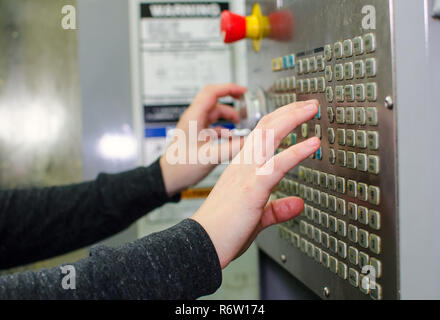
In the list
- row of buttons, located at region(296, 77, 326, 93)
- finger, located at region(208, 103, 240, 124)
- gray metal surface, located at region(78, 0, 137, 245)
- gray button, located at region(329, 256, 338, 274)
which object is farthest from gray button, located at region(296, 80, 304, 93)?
gray metal surface, located at region(78, 0, 137, 245)

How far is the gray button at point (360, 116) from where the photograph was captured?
1.49ft

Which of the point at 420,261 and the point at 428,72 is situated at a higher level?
the point at 428,72

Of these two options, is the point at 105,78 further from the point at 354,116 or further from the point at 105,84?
the point at 354,116

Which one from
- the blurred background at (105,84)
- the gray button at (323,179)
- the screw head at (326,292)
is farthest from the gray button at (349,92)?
the blurred background at (105,84)

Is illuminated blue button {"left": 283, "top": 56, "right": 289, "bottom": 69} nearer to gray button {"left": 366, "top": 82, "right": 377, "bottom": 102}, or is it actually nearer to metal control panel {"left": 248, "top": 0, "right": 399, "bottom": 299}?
metal control panel {"left": 248, "top": 0, "right": 399, "bottom": 299}

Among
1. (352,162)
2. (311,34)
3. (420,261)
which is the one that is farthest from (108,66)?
(420,261)

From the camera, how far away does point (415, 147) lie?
0.41m

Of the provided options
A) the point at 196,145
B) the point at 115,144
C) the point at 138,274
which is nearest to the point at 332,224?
the point at 138,274

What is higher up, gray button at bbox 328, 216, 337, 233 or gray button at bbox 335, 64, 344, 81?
A: gray button at bbox 335, 64, 344, 81

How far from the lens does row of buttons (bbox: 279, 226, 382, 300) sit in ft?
1.50

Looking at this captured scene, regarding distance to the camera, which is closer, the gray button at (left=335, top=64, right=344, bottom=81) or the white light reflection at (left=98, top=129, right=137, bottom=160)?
the gray button at (left=335, top=64, right=344, bottom=81)

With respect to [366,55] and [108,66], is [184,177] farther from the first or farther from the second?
[366,55]

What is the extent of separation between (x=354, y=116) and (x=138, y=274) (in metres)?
0.26
